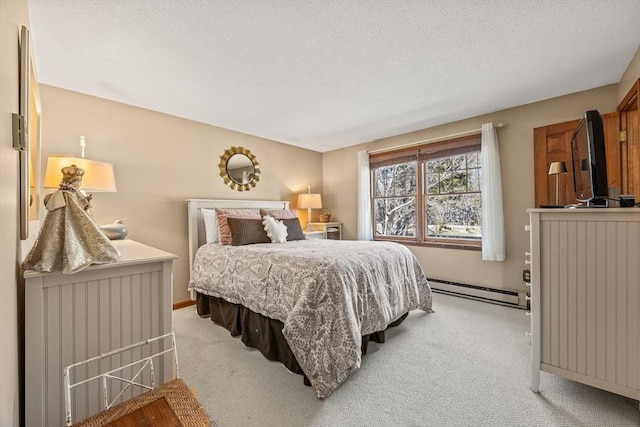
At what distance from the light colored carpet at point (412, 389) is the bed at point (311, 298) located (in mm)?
130

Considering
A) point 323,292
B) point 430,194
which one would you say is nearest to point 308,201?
point 430,194

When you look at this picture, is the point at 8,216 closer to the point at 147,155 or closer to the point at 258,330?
the point at 258,330

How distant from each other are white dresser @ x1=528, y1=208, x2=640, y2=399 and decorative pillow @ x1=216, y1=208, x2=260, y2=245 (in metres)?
2.66

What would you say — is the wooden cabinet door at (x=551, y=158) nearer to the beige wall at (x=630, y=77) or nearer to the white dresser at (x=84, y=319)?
the beige wall at (x=630, y=77)

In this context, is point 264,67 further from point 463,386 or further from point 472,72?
point 463,386

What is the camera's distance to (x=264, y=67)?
221cm

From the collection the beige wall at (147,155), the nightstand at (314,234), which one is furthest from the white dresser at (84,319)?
the nightstand at (314,234)

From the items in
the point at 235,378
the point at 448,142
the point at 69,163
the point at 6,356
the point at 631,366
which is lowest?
the point at 235,378

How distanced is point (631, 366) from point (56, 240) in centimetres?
282

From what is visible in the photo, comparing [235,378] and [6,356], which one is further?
[235,378]

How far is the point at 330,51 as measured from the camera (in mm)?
2006

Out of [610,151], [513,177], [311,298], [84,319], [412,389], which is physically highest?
[610,151]

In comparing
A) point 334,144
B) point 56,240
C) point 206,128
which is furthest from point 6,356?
point 334,144

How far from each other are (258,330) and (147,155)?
2.34 metres
